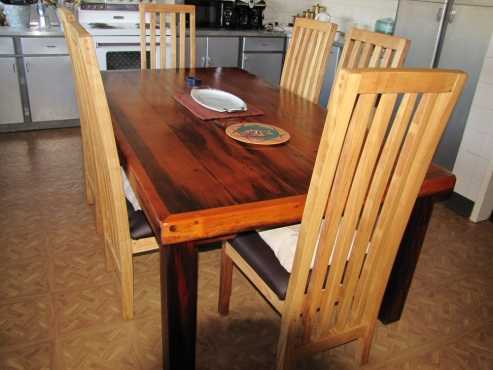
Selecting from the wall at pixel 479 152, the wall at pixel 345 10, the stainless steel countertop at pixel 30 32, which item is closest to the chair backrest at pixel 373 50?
the wall at pixel 479 152

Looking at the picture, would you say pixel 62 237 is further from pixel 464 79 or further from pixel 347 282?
pixel 464 79

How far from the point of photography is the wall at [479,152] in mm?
2500

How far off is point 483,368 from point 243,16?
3.44 meters

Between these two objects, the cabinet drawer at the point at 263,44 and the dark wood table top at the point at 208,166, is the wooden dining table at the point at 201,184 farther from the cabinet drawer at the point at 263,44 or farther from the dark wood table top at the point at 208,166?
the cabinet drawer at the point at 263,44

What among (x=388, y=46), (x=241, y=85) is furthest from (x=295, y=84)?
(x=388, y=46)

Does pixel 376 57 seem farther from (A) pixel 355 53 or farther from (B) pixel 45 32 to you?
(B) pixel 45 32

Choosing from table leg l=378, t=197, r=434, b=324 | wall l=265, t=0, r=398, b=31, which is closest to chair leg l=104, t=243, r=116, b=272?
table leg l=378, t=197, r=434, b=324

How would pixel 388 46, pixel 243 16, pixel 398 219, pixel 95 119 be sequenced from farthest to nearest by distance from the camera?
1. pixel 243 16
2. pixel 388 46
3. pixel 95 119
4. pixel 398 219

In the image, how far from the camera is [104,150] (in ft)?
4.49

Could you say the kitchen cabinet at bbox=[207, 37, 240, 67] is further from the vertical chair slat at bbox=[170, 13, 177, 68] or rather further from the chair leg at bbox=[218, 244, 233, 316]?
the chair leg at bbox=[218, 244, 233, 316]

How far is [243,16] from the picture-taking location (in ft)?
13.5

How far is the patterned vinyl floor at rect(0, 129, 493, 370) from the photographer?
163cm

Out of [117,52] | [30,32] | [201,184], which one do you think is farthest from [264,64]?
[201,184]

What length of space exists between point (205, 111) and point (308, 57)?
2.74 ft
